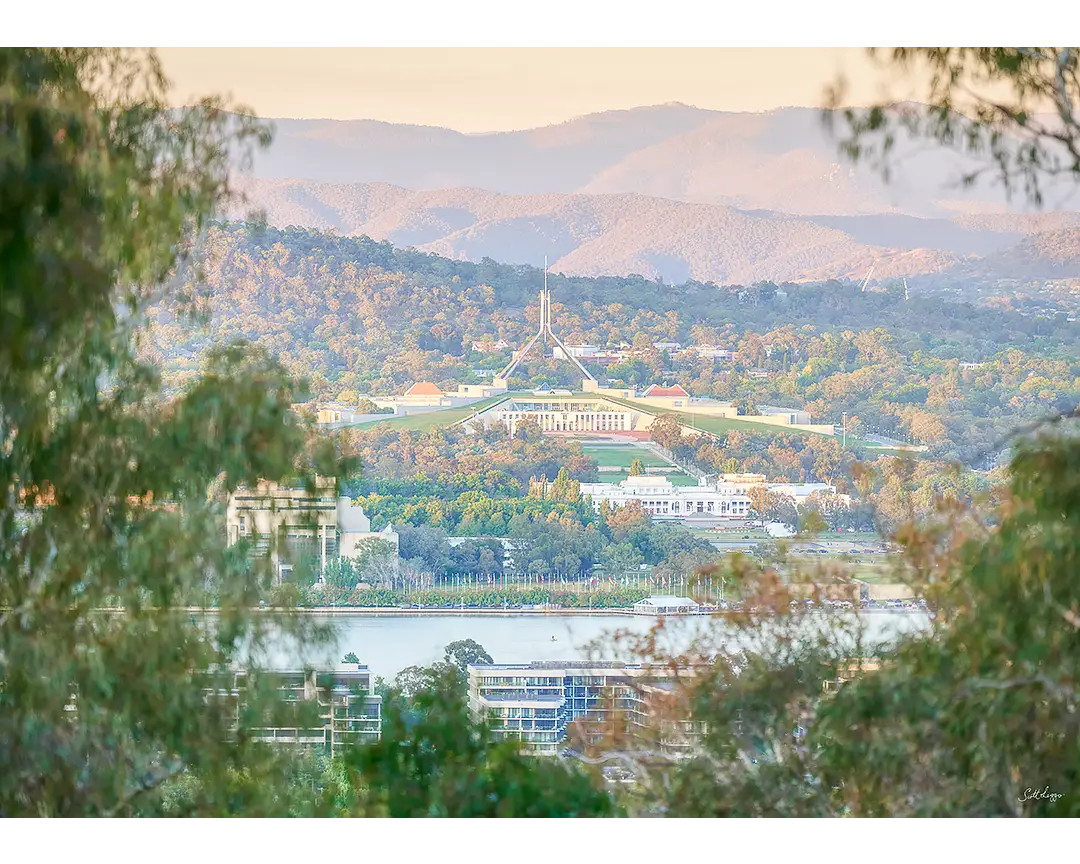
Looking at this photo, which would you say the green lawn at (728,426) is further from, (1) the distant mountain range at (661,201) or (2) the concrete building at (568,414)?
(1) the distant mountain range at (661,201)

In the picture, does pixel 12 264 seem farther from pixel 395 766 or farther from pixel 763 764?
pixel 763 764

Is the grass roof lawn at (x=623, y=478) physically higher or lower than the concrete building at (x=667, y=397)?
lower

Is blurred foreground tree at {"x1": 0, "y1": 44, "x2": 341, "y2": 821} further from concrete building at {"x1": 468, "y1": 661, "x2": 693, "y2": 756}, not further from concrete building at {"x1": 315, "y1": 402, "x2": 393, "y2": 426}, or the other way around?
concrete building at {"x1": 468, "y1": 661, "x2": 693, "y2": 756}

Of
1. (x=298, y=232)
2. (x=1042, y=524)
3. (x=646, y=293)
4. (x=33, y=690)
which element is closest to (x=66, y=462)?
(x=33, y=690)

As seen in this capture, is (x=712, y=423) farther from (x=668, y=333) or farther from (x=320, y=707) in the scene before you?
(x=320, y=707)

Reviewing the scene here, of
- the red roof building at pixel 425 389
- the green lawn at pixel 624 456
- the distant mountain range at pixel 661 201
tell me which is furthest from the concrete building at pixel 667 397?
the red roof building at pixel 425 389

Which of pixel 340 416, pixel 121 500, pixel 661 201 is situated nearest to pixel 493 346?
pixel 340 416

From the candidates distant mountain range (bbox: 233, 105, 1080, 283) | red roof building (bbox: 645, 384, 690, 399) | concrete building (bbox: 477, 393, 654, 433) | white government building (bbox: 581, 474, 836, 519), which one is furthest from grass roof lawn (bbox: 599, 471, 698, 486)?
distant mountain range (bbox: 233, 105, 1080, 283)
